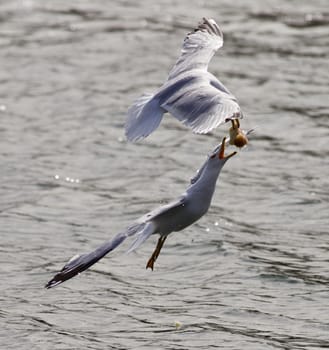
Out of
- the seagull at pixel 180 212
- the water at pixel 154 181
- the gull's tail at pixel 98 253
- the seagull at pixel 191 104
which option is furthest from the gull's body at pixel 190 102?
the water at pixel 154 181

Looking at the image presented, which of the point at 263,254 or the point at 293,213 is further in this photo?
the point at 293,213

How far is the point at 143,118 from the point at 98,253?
0.83 metres

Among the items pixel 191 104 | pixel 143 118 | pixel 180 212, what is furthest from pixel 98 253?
pixel 191 104

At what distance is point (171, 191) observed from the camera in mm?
12211

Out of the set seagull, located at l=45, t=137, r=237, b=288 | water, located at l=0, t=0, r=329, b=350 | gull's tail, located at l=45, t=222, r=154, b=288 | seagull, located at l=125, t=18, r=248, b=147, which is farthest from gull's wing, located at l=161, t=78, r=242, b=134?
water, located at l=0, t=0, r=329, b=350

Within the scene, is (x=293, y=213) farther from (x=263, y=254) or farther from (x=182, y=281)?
(x=182, y=281)

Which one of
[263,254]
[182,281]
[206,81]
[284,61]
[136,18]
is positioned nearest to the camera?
[206,81]

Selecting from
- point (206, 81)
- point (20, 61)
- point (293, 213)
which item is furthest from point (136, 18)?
point (206, 81)

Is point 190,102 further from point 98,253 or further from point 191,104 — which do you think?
point 98,253

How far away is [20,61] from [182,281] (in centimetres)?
719

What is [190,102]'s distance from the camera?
7199 mm

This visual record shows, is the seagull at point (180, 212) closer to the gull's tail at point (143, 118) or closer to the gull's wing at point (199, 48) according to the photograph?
the gull's tail at point (143, 118)

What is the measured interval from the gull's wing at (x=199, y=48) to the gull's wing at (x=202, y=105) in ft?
1.49

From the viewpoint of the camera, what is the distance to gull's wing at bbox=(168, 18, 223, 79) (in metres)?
8.11
